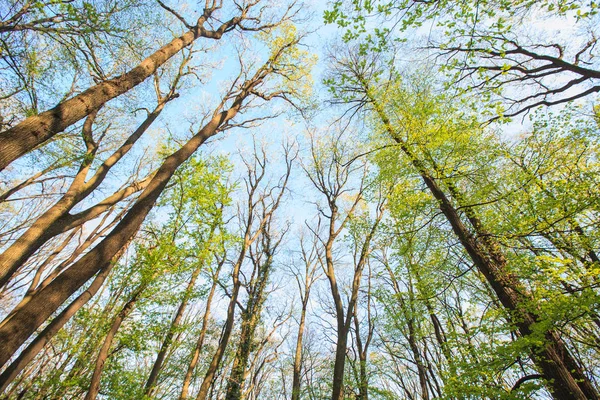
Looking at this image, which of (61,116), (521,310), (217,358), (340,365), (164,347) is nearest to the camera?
(61,116)

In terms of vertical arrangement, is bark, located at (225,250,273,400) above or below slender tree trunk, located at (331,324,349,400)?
above

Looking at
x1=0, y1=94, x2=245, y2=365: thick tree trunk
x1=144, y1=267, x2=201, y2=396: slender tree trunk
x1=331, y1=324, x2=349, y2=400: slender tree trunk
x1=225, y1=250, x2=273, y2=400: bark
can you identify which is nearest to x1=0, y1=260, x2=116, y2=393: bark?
x1=0, y1=94, x2=245, y2=365: thick tree trunk

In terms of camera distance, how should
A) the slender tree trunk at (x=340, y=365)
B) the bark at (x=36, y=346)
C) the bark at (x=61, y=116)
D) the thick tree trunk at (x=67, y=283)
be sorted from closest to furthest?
the thick tree trunk at (x=67, y=283), the bark at (x=61, y=116), the bark at (x=36, y=346), the slender tree trunk at (x=340, y=365)

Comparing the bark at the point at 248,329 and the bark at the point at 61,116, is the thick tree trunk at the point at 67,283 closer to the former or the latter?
the bark at the point at 61,116

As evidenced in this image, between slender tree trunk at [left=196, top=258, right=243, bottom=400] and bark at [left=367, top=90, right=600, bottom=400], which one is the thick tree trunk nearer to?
bark at [left=367, top=90, right=600, bottom=400]

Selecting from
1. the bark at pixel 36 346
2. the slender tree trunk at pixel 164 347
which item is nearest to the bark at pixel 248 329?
the slender tree trunk at pixel 164 347

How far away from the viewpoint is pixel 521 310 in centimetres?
427

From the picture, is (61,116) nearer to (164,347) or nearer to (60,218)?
(60,218)

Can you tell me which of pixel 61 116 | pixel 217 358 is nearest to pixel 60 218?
pixel 61 116

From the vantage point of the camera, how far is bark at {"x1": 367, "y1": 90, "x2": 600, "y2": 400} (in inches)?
157

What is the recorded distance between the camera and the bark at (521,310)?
3979mm

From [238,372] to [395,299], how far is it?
669 cm

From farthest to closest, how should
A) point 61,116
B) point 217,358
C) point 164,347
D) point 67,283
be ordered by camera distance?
point 164,347 < point 217,358 < point 61,116 < point 67,283

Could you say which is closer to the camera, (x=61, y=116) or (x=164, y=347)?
(x=61, y=116)
